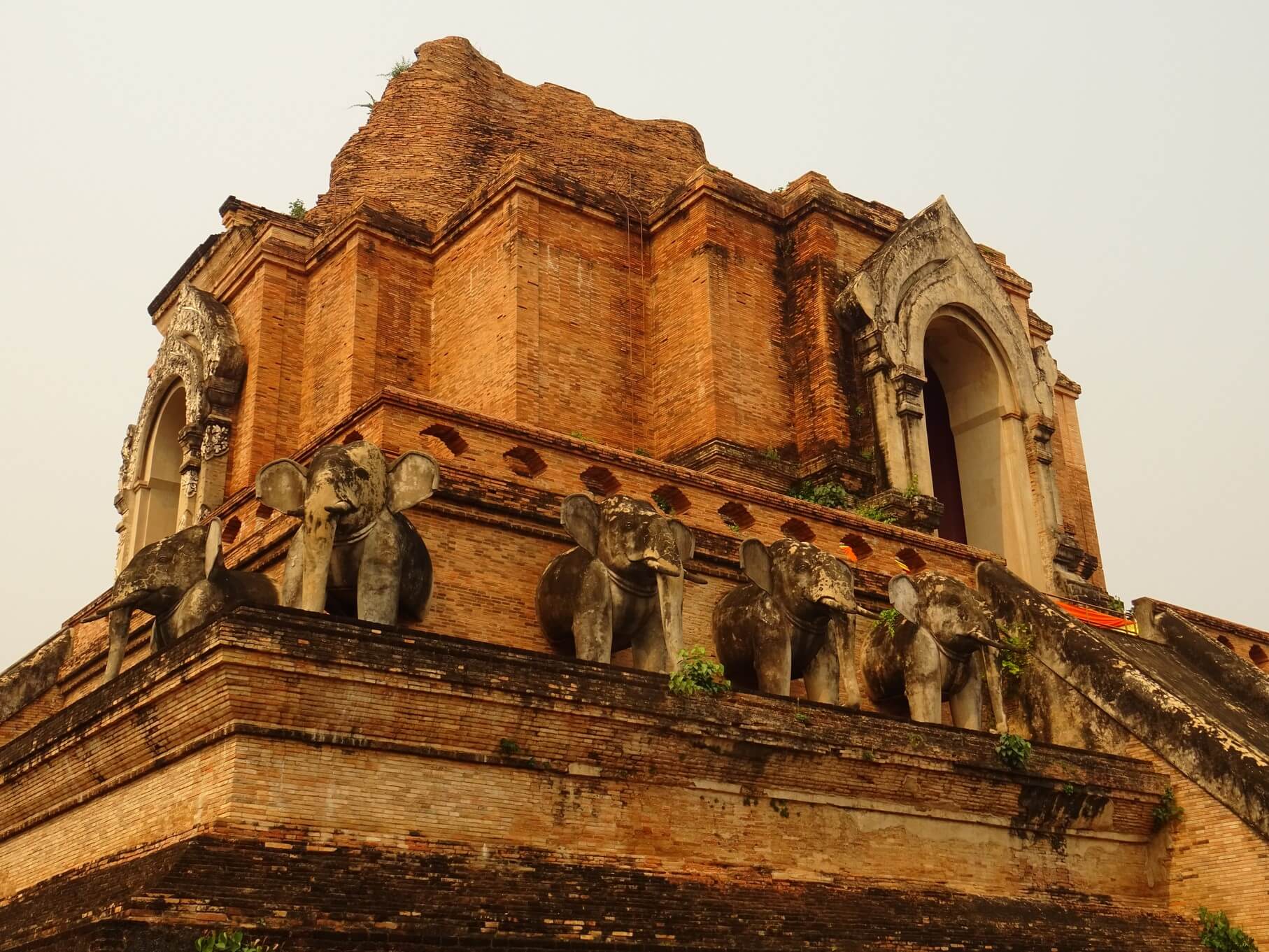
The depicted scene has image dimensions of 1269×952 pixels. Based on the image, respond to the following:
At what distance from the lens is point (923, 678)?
11805 mm

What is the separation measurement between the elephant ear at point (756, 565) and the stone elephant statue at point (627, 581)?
65 cm

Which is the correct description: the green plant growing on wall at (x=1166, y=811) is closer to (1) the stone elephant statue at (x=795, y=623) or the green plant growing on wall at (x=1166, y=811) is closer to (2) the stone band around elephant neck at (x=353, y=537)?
(1) the stone elephant statue at (x=795, y=623)

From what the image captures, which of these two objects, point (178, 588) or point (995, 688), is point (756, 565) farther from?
point (178, 588)

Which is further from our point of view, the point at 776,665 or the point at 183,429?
the point at 183,429

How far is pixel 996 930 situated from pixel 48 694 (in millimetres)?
9469

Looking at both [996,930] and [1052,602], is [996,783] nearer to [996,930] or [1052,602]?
[996,930]

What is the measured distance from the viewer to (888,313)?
1686cm

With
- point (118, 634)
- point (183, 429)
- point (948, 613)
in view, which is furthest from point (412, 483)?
point (183, 429)

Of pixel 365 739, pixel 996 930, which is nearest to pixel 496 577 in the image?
pixel 365 739

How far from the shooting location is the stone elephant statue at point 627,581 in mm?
10461

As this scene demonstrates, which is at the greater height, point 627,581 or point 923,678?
point 627,581

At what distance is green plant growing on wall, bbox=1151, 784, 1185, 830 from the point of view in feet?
38.1

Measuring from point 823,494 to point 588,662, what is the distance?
21.9ft

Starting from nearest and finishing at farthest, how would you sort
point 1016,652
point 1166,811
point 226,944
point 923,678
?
1. point 226,944
2. point 1166,811
3. point 923,678
4. point 1016,652
